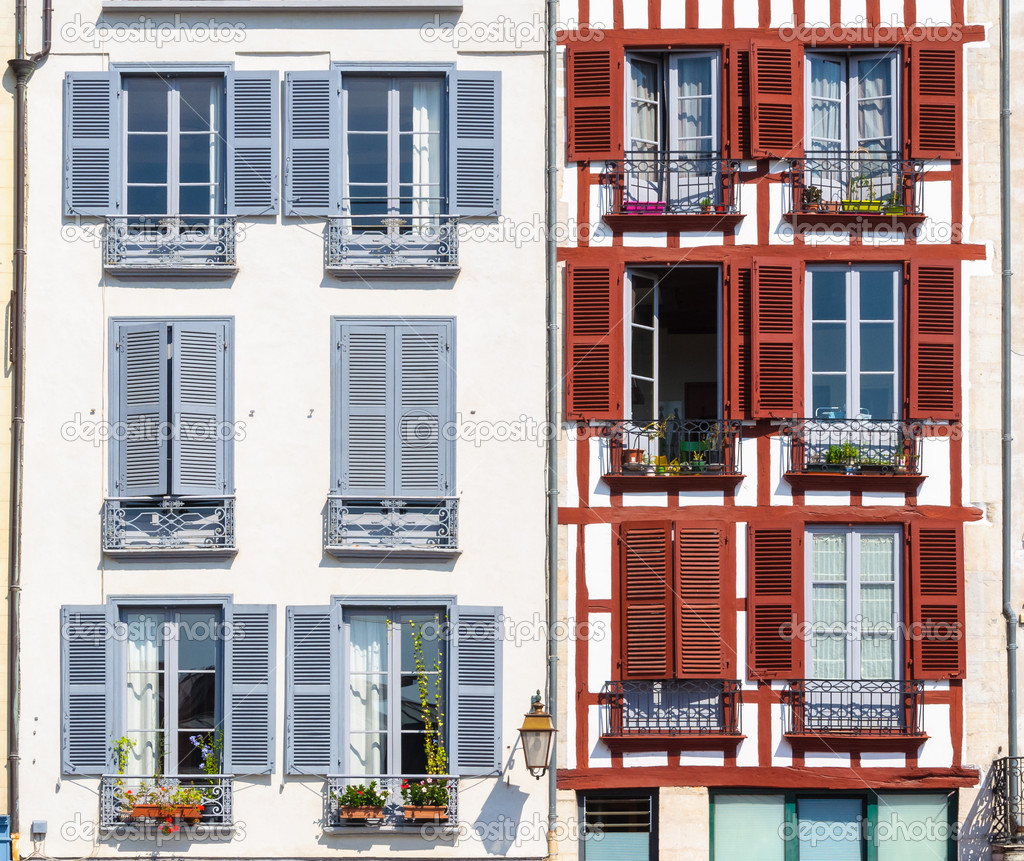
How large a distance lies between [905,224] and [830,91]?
1715 mm

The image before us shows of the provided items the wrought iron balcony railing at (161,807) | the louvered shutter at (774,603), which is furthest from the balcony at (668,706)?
the wrought iron balcony railing at (161,807)

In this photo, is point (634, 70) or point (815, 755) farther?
point (634, 70)

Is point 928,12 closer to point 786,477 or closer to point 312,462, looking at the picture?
point 786,477

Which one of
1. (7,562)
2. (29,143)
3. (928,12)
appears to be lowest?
(7,562)

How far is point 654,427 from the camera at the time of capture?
56.7ft

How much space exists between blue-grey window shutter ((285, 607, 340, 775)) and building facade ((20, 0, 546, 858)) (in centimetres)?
4

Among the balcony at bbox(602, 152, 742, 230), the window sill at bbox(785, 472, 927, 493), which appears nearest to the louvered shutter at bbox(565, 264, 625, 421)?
the balcony at bbox(602, 152, 742, 230)

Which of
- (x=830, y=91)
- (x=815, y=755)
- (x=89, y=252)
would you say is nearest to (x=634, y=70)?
(x=830, y=91)

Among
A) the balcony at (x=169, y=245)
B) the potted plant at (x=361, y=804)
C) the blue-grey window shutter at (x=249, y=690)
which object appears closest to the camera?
the potted plant at (x=361, y=804)

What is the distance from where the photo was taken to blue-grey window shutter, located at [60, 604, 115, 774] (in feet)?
54.3

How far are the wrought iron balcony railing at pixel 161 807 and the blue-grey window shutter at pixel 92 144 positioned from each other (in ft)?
19.5

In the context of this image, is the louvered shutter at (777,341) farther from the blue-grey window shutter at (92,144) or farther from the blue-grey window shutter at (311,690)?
the blue-grey window shutter at (92,144)

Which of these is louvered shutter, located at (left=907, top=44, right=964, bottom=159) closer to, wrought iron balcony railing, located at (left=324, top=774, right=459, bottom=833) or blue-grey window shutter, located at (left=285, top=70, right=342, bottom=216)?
blue-grey window shutter, located at (left=285, top=70, right=342, bottom=216)

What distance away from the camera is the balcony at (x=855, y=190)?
17203 mm
